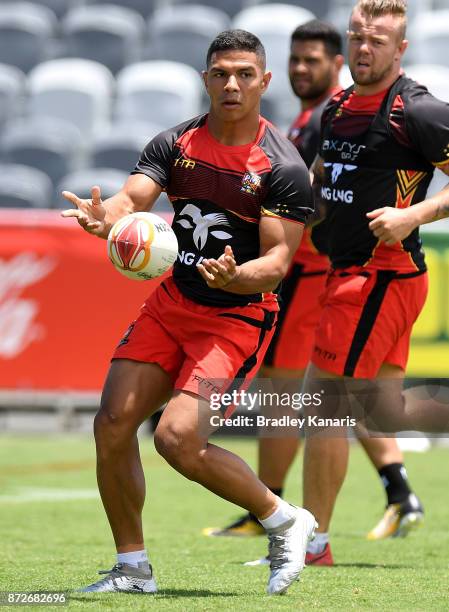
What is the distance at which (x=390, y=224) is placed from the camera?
18.2ft

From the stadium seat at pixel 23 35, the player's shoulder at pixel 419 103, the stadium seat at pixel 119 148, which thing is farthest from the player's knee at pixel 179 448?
the stadium seat at pixel 23 35

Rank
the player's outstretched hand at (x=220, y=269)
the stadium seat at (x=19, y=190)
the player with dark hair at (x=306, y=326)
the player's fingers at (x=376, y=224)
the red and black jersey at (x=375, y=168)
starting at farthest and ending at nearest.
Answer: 1. the stadium seat at (x=19, y=190)
2. the player with dark hair at (x=306, y=326)
3. the red and black jersey at (x=375, y=168)
4. the player's fingers at (x=376, y=224)
5. the player's outstretched hand at (x=220, y=269)

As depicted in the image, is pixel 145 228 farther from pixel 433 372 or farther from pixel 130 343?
pixel 433 372

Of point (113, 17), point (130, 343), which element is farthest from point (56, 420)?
point (130, 343)

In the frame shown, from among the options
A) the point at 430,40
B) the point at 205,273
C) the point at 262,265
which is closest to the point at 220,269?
the point at 205,273

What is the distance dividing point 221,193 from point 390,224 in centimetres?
80

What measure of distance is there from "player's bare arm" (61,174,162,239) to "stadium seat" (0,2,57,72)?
13.1m

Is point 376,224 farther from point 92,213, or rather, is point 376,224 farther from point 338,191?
point 92,213

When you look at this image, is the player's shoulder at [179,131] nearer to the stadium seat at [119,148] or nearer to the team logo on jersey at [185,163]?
the team logo on jersey at [185,163]

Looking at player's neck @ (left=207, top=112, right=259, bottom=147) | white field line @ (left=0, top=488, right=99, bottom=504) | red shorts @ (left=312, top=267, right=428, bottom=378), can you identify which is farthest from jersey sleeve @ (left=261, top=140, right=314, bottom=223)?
white field line @ (left=0, top=488, right=99, bottom=504)

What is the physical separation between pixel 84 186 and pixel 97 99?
2.86m

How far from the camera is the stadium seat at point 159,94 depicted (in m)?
16.4

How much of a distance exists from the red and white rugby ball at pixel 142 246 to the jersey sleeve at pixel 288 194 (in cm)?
47

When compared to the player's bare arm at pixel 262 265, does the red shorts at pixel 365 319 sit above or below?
below
